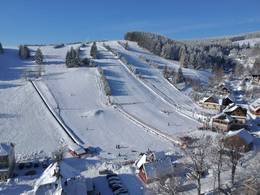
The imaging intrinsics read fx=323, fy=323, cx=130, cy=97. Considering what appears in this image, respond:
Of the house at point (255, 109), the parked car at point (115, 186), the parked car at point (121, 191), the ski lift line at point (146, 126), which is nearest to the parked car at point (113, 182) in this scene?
the parked car at point (115, 186)

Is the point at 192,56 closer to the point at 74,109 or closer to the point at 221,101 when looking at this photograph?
the point at 221,101

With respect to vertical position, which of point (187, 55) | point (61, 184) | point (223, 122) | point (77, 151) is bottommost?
point (77, 151)

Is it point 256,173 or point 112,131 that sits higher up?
point 256,173

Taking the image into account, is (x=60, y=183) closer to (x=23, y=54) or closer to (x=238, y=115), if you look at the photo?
(x=238, y=115)

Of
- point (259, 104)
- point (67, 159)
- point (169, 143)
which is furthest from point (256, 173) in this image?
point (259, 104)

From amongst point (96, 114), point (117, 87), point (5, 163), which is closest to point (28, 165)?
point (5, 163)

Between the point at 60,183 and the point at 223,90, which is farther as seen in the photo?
the point at 223,90
